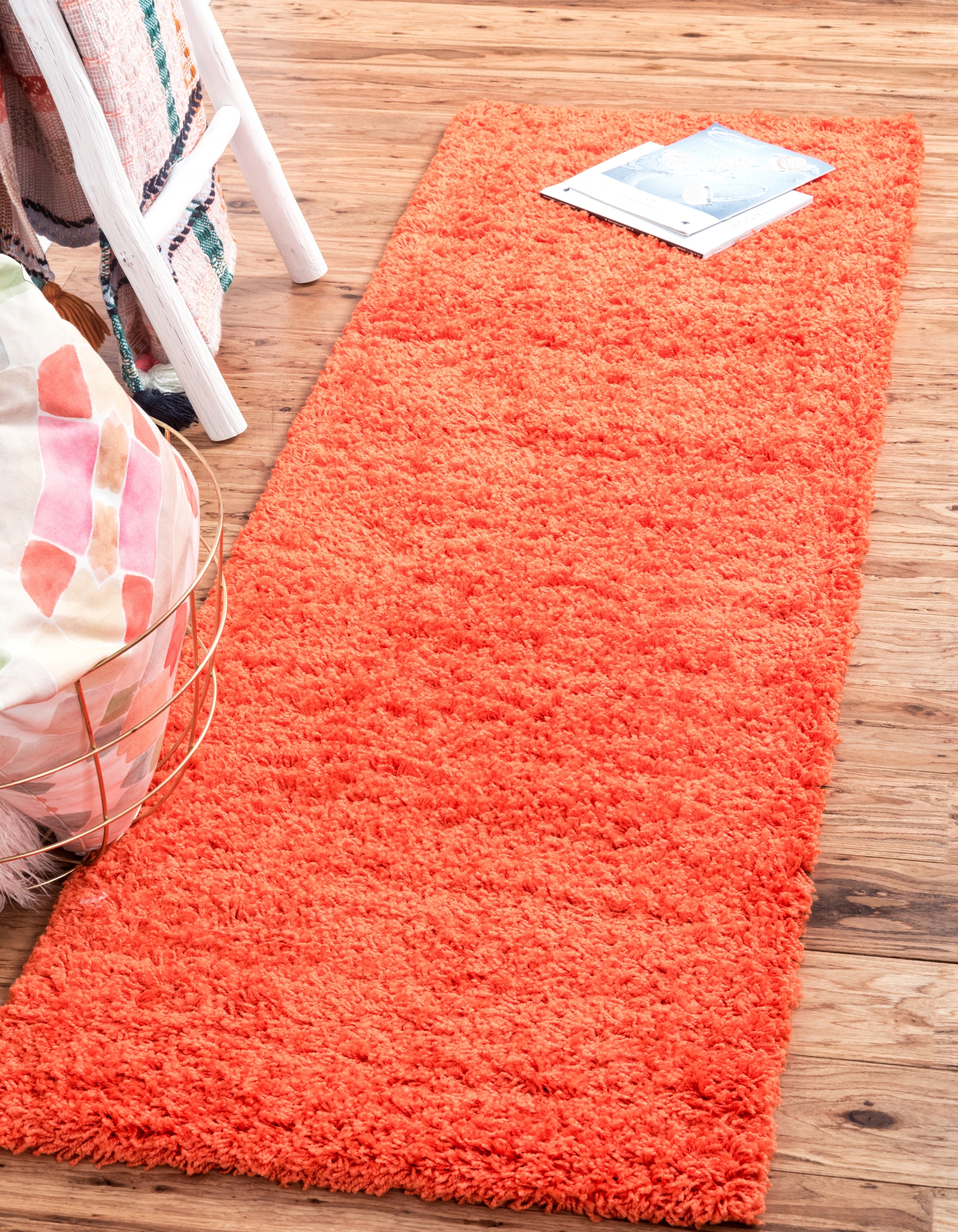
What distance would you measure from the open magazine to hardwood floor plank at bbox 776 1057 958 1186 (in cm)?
124

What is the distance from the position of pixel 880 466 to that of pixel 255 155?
978 millimetres

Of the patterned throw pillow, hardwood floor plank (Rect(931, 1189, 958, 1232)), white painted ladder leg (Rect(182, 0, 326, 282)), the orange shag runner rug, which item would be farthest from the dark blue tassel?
hardwood floor plank (Rect(931, 1189, 958, 1232))

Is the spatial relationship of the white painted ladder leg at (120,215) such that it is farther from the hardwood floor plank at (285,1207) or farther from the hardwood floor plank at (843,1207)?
the hardwood floor plank at (843,1207)

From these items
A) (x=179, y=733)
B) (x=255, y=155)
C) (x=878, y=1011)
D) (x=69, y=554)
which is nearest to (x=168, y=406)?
(x=255, y=155)

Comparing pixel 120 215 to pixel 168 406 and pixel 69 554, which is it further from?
pixel 69 554

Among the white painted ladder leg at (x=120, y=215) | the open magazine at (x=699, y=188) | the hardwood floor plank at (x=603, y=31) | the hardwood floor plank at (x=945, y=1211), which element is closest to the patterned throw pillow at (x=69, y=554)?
the white painted ladder leg at (x=120, y=215)

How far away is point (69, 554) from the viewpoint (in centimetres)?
93

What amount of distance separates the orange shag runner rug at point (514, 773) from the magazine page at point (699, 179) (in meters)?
0.10

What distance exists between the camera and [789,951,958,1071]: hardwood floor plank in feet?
3.18

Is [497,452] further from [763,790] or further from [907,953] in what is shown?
[907,953]

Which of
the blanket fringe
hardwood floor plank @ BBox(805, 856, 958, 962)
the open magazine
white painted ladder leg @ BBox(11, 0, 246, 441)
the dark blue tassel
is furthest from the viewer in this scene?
the open magazine

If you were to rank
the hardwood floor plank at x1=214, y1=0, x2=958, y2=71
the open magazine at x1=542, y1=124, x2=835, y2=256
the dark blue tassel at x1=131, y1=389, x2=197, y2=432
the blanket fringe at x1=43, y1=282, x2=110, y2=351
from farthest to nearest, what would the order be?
1. the hardwood floor plank at x1=214, y1=0, x2=958, y2=71
2. the open magazine at x1=542, y1=124, x2=835, y2=256
3. the dark blue tassel at x1=131, y1=389, x2=197, y2=432
4. the blanket fringe at x1=43, y1=282, x2=110, y2=351

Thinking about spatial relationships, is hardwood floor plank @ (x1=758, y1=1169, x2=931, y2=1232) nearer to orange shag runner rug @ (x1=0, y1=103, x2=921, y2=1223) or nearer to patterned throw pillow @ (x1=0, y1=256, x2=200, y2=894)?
orange shag runner rug @ (x1=0, y1=103, x2=921, y2=1223)

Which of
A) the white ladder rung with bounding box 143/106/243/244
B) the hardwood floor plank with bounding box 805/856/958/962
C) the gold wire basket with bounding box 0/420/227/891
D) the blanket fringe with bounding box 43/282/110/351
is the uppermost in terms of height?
the white ladder rung with bounding box 143/106/243/244
